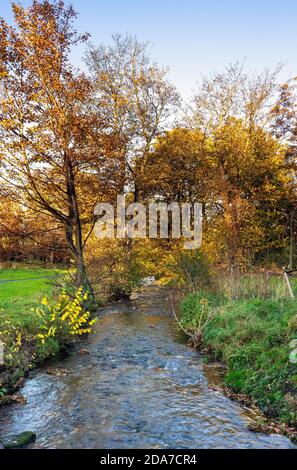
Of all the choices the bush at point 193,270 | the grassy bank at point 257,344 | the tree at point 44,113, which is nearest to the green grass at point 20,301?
the tree at point 44,113

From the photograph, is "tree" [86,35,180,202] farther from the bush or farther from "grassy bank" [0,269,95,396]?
"grassy bank" [0,269,95,396]

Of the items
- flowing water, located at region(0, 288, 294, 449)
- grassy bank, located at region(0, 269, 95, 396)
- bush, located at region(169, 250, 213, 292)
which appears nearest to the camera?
flowing water, located at region(0, 288, 294, 449)

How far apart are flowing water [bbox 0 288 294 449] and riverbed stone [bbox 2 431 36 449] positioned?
12cm

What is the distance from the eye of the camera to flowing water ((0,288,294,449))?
595 centimetres

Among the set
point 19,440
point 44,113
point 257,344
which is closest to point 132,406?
point 19,440

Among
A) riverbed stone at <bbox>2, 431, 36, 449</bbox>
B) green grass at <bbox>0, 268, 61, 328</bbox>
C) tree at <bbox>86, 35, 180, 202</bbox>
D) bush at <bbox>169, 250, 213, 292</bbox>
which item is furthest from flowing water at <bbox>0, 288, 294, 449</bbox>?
tree at <bbox>86, 35, 180, 202</bbox>

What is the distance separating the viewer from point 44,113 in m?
14.6

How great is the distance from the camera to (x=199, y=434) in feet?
20.1

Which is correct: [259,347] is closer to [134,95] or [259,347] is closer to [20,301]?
[20,301]

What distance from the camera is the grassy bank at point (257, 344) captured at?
707cm

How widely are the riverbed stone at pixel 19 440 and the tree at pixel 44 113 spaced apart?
1048 cm

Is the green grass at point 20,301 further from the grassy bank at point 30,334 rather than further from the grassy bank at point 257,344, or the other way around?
the grassy bank at point 257,344

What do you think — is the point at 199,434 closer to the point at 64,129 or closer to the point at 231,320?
the point at 231,320

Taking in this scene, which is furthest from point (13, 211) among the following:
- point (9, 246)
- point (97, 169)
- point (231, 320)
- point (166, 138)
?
point (166, 138)
